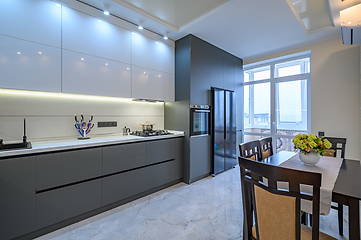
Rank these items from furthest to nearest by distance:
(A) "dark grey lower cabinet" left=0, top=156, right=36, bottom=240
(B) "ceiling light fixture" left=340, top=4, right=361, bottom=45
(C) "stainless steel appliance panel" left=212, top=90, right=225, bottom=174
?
(C) "stainless steel appliance panel" left=212, top=90, right=225, bottom=174, (B) "ceiling light fixture" left=340, top=4, right=361, bottom=45, (A) "dark grey lower cabinet" left=0, top=156, right=36, bottom=240

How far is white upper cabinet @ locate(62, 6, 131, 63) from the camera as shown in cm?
220

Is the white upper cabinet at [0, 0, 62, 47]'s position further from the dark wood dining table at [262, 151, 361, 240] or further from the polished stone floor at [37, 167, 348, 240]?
the dark wood dining table at [262, 151, 361, 240]

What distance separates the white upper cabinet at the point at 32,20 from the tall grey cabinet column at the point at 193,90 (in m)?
1.97

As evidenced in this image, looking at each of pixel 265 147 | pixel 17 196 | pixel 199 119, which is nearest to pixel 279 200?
pixel 265 147

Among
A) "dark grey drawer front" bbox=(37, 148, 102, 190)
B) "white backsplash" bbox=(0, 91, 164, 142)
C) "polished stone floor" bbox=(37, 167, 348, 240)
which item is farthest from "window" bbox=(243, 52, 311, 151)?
"dark grey drawer front" bbox=(37, 148, 102, 190)

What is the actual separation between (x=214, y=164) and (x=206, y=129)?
761 mm

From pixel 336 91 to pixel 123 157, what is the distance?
4090 mm

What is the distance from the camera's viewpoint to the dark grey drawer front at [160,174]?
8.94ft

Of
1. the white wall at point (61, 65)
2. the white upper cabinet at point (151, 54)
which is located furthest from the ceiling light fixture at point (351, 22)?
the white wall at point (61, 65)

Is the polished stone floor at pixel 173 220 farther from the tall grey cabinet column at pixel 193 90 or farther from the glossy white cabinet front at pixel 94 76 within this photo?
the glossy white cabinet front at pixel 94 76

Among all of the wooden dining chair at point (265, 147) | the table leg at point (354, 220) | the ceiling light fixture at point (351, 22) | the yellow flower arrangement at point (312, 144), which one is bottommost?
the table leg at point (354, 220)

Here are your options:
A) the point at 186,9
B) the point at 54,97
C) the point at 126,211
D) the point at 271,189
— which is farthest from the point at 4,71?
the point at 271,189

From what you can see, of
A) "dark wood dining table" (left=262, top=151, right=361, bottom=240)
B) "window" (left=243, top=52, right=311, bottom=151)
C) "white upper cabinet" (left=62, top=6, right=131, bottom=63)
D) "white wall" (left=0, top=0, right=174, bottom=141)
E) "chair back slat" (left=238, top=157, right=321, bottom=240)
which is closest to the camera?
"chair back slat" (left=238, top=157, right=321, bottom=240)

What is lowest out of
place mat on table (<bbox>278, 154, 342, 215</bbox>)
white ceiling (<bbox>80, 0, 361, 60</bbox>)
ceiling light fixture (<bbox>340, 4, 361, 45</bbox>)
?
place mat on table (<bbox>278, 154, 342, 215</bbox>)
